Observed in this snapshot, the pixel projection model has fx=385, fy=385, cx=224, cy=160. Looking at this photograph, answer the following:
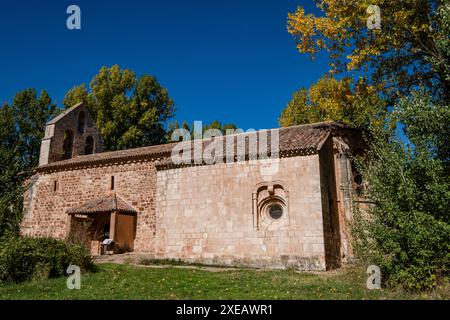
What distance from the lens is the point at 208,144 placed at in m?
18.4

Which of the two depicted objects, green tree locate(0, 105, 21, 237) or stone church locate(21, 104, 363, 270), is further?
stone church locate(21, 104, 363, 270)

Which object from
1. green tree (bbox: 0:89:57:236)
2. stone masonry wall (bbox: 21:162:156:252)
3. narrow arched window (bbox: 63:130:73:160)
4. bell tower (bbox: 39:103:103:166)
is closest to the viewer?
stone masonry wall (bbox: 21:162:156:252)

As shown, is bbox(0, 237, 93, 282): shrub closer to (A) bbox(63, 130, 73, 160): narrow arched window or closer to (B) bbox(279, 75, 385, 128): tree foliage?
(B) bbox(279, 75, 385, 128): tree foliage

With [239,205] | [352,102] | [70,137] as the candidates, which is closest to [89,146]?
[70,137]

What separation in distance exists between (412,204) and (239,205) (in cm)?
739

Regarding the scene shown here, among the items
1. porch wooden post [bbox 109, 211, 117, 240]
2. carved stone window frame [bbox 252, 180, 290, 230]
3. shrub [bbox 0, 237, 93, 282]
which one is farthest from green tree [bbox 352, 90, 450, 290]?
porch wooden post [bbox 109, 211, 117, 240]

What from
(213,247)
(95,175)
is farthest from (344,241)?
(95,175)

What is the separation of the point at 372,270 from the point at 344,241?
6599 mm

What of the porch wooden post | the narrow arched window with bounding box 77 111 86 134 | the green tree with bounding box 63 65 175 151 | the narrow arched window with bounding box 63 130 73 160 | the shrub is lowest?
the shrub

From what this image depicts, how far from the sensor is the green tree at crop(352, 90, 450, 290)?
8258 mm

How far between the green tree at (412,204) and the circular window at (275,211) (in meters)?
4.75

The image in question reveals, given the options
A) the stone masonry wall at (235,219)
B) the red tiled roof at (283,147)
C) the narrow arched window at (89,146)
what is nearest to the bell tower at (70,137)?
the narrow arched window at (89,146)

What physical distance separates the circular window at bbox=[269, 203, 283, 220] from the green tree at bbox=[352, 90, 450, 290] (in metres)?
4.75

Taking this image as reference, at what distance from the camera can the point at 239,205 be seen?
15164 millimetres
